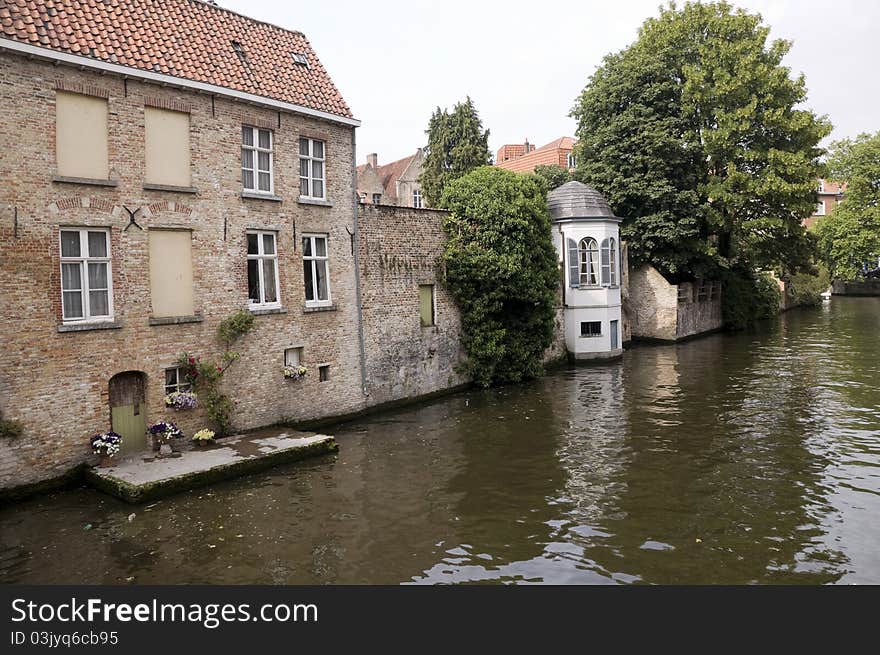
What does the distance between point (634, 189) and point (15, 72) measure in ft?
88.8

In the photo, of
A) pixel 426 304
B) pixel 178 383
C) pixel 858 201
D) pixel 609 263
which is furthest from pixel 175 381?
pixel 858 201

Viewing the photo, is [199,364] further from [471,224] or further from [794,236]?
[794,236]

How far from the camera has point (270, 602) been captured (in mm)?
7742

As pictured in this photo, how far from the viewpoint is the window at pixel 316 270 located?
55.5 ft

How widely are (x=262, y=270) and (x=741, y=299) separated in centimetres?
3401

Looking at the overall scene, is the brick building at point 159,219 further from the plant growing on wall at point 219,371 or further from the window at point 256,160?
the plant growing on wall at point 219,371

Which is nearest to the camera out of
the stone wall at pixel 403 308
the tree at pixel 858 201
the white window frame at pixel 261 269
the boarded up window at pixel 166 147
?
the boarded up window at pixel 166 147

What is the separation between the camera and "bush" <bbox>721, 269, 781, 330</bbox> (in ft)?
131

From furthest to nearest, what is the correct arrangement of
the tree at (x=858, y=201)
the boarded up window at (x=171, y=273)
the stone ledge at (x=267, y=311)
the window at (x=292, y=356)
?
the tree at (x=858, y=201), the window at (x=292, y=356), the stone ledge at (x=267, y=311), the boarded up window at (x=171, y=273)

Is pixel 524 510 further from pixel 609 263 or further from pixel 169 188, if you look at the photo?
pixel 609 263

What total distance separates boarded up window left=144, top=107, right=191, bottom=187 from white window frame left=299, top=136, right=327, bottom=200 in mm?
3186

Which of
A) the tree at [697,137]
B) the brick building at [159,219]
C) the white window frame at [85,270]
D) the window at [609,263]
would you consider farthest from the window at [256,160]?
the tree at [697,137]

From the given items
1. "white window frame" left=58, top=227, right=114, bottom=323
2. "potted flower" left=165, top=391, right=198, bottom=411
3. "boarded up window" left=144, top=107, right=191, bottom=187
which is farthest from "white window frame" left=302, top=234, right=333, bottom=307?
"white window frame" left=58, top=227, right=114, bottom=323

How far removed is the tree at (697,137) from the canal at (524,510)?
54.0 ft
